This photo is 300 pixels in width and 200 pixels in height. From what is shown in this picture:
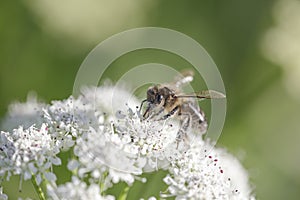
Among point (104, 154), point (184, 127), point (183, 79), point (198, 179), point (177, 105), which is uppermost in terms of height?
point (183, 79)

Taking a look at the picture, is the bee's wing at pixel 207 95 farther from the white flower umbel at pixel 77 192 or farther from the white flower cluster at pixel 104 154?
the white flower umbel at pixel 77 192

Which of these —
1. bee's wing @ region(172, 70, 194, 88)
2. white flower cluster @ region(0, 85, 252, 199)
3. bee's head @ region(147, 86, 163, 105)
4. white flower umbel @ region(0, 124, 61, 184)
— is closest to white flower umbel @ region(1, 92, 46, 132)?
white flower cluster @ region(0, 85, 252, 199)

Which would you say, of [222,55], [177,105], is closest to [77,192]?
[177,105]

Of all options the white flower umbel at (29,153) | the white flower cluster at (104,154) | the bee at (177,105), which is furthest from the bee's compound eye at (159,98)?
the white flower umbel at (29,153)

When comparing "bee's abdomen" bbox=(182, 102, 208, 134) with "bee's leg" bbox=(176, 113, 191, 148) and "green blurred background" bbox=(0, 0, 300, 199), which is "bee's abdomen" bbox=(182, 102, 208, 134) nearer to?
"bee's leg" bbox=(176, 113, 191, 148)

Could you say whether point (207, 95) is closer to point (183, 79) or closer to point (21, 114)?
point (183, 79)

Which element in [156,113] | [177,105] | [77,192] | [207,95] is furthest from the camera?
[177,105]
